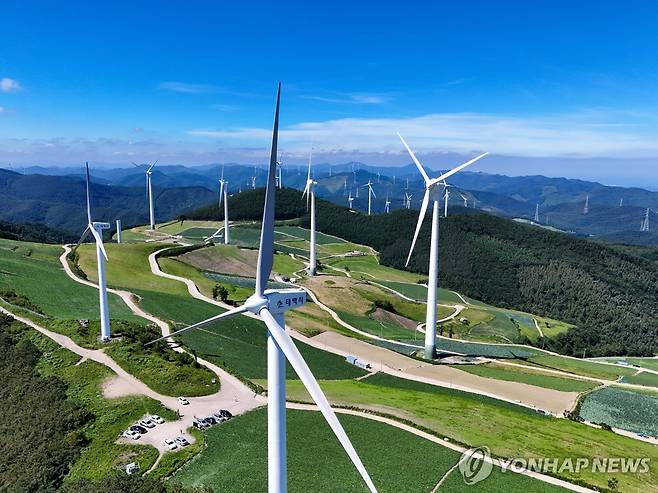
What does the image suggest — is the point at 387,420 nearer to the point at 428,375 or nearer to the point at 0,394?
the point at 428,375

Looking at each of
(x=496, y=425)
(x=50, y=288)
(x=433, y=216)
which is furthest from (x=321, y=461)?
(x=50, y=288)

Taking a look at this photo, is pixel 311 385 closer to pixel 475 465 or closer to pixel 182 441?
pixel 182 441

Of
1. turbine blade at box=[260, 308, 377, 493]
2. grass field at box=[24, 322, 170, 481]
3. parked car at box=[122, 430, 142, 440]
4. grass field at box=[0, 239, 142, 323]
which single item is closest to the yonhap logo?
turbine blade at box=[260, 308, 377, 493]

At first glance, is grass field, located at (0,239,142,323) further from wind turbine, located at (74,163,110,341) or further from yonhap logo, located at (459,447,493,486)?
yonhap logo, located at (459,447,493,486)

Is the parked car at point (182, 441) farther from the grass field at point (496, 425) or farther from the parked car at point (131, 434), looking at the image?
the grass field at point (496, 425)

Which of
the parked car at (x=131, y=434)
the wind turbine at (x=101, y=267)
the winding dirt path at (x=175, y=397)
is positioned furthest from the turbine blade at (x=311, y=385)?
the wind turbine at (x=101, y=267)

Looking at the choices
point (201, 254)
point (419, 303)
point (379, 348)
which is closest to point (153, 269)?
point (201, 254)
